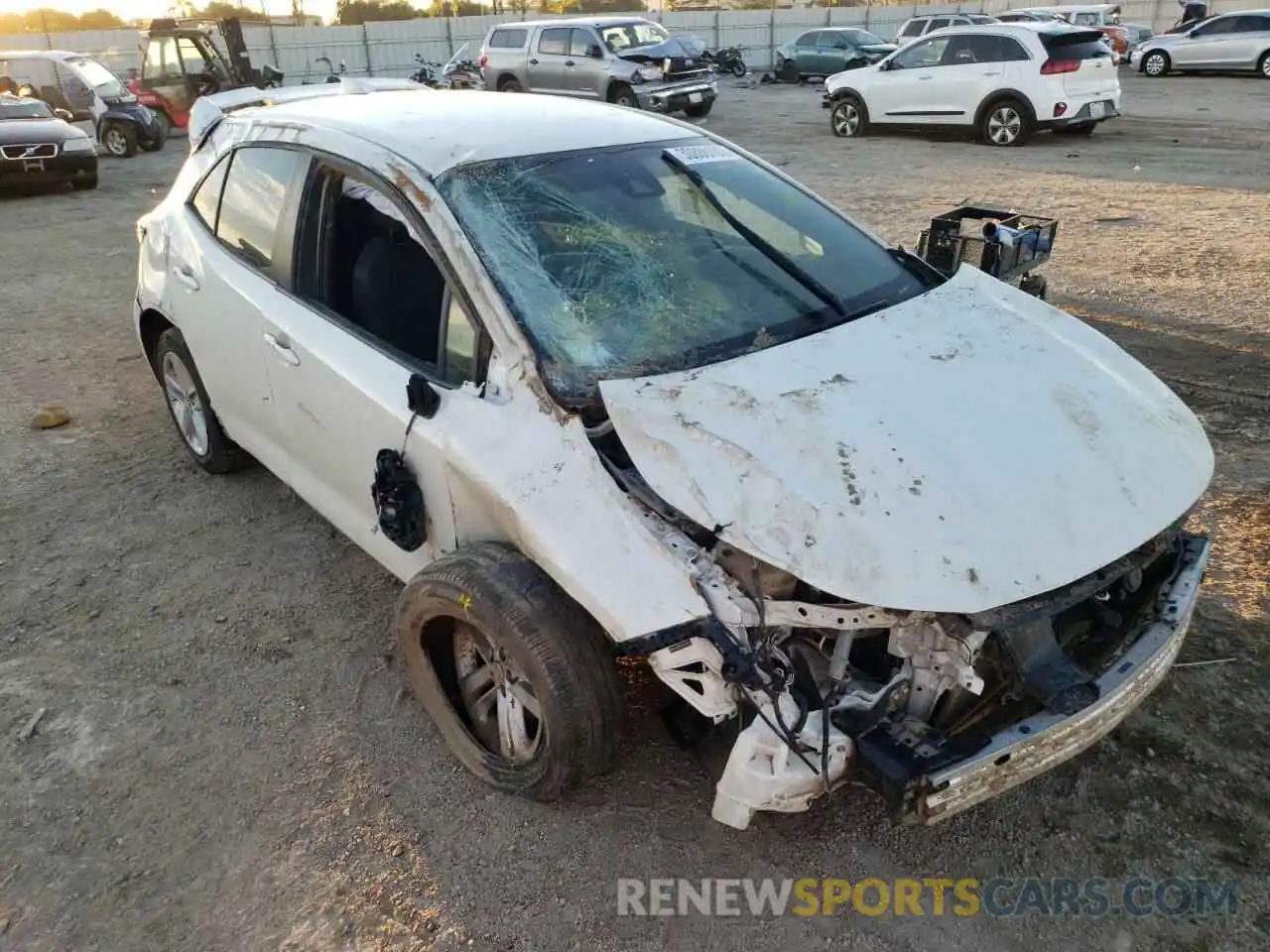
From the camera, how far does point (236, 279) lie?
3520 millimetres

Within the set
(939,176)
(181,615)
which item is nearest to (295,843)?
(181,615)

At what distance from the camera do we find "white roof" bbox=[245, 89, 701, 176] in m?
2.98

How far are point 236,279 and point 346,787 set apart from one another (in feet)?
6.44

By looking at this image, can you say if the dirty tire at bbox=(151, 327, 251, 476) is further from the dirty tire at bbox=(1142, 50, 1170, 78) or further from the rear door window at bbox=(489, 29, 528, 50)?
the dirty tire at bbox=(1142, 50, 1170, 78)

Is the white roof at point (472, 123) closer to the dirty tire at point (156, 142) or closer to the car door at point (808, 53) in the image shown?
the dirty tire at point (156, 142)

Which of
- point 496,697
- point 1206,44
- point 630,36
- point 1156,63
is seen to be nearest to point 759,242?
point 496,697

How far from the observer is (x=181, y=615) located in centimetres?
351

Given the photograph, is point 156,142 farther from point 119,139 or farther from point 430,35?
point 430,35

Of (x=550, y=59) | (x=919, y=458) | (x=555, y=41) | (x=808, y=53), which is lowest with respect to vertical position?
(x=919, y=458)

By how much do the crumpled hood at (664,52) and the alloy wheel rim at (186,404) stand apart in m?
14.1

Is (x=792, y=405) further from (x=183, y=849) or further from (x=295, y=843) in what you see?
(x=183, y=849)

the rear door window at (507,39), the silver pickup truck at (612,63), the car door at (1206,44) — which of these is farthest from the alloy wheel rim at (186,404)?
the car door at (1206,44)

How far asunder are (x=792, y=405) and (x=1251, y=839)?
1.66 meters

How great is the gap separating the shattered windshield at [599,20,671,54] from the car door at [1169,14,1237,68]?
12.5m
